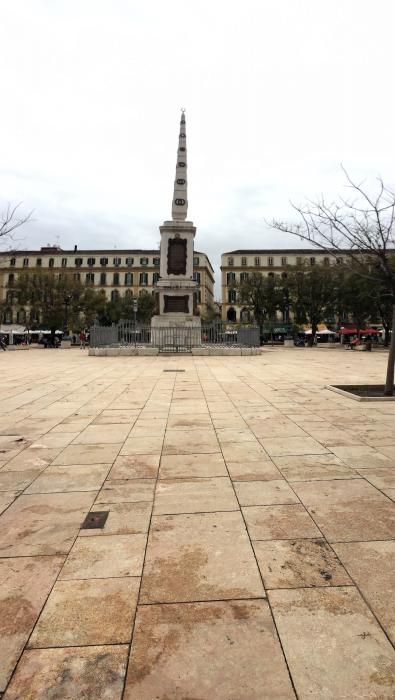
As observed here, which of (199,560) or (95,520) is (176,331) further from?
(199,560)

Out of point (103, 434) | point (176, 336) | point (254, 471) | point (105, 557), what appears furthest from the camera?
point (176, 336)

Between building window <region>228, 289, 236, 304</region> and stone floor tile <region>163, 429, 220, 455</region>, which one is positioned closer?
stone floor tile <region>163, 429, 220, 455</region>

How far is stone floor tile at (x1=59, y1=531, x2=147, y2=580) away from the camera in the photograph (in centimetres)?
294

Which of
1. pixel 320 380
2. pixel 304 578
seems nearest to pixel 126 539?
pixel 304 578

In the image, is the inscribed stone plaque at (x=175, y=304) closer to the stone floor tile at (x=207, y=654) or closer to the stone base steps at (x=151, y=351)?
the stone base steps at (x=151, y=351)

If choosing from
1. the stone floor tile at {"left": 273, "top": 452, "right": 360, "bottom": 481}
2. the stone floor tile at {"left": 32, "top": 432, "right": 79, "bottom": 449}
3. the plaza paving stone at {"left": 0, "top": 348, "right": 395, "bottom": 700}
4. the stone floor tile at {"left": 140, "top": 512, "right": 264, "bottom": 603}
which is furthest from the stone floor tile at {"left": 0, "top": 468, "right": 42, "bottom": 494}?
the stone floor tile at {"left": 273, "top": 452, "right": 360, "bottom": 481}

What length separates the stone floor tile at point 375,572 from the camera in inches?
99.1

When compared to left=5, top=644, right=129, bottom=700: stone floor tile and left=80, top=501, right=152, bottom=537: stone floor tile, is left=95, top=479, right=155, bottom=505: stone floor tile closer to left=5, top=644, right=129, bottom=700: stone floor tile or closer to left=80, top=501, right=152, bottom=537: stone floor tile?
left=80, top=501, right=152, bottom=537: stone floor tile

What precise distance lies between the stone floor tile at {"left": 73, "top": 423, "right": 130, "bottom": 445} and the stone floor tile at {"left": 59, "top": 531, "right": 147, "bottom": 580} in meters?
2.94

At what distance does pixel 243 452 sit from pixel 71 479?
7.10ft

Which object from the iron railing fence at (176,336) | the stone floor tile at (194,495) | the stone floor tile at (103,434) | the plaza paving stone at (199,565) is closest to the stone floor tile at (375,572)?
the plaza paving stone at (199,565)

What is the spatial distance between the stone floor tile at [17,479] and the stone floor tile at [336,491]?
279 centimetres

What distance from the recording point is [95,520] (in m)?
3.75

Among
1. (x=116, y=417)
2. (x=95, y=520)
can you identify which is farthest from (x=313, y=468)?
(x=116, y=417)
